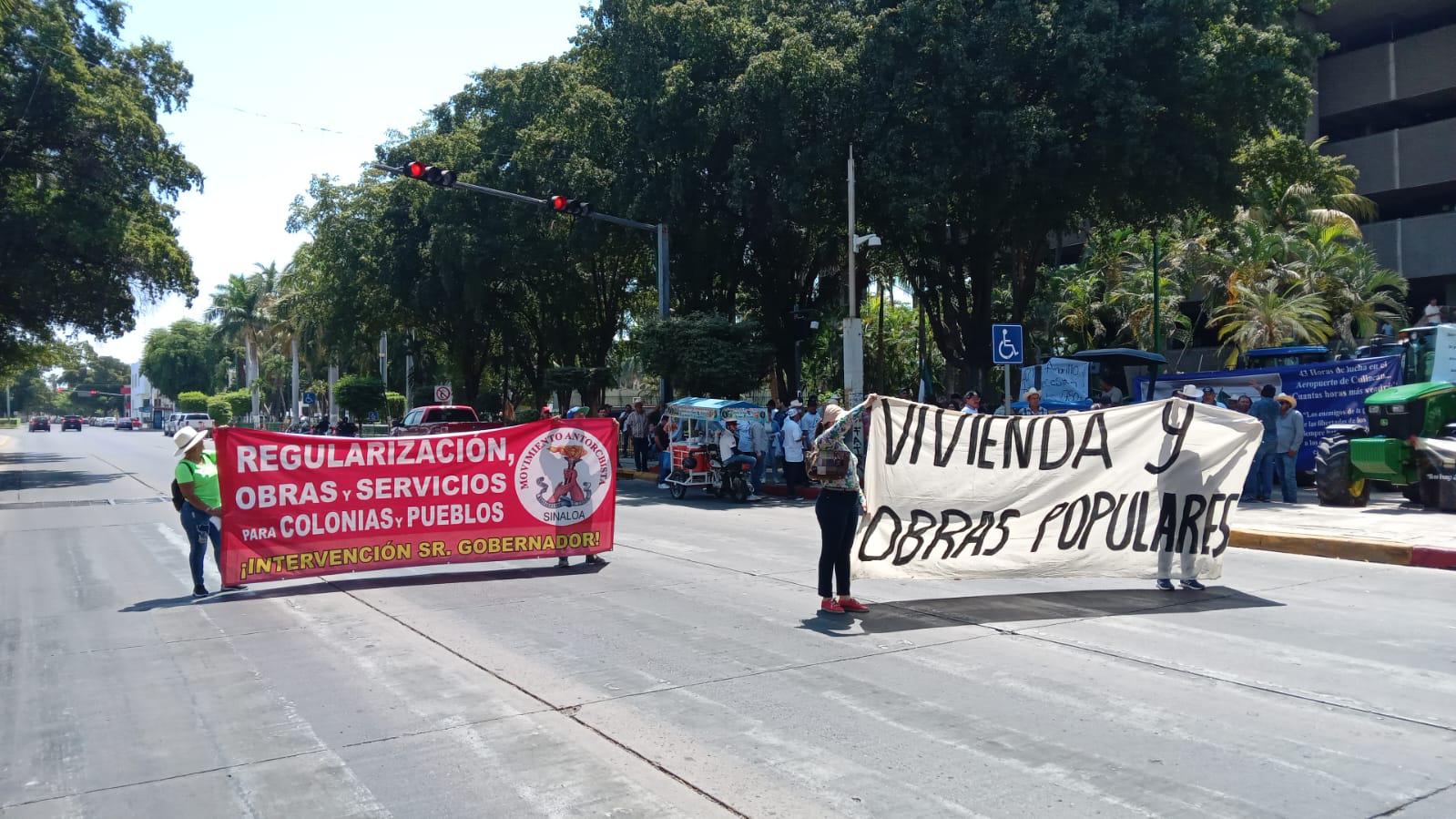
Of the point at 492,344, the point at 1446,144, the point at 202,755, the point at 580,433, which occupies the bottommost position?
the point at 202,755

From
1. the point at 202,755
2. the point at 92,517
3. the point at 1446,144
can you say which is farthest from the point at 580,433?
the point at 1446,144

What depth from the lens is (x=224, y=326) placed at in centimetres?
8319

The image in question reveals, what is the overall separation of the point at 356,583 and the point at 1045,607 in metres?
6.59

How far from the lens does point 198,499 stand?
32.4 feet

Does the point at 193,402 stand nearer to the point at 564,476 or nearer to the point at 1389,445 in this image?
the point at 564,476

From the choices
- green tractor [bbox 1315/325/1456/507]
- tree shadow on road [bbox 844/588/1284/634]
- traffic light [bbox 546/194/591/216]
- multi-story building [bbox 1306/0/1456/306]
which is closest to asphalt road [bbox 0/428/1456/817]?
tree shadow on road [bbox 844/588/1284/634]

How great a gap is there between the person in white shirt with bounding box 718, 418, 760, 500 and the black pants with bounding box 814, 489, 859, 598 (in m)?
11.4

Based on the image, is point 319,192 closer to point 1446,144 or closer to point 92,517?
point 92,517

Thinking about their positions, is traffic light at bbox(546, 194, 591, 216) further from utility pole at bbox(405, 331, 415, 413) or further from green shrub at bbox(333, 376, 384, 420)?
green shrub at bbox(333, 376, 384, 420)

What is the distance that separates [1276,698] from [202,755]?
5.87 metres

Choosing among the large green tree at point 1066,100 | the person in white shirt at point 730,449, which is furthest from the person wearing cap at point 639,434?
the large green tree at point 1066,100

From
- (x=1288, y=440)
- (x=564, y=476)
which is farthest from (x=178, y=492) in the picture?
(x=1288, y=440)

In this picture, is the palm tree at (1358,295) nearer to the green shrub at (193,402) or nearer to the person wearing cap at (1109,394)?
the person wearing cap at (1109,394)

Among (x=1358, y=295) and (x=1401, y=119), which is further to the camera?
(x=1401, y=119)
